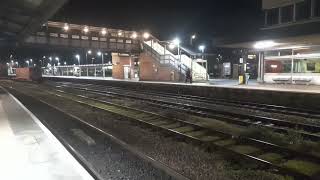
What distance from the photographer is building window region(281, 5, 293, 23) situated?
38884 mm

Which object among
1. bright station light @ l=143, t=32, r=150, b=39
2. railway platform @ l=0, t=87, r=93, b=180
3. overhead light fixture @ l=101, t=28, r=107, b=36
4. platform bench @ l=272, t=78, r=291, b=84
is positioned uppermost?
overhead light fixture @ l=101, t=28, r=107, b=36

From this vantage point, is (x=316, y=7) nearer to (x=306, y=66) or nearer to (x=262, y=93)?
(x=306, y=66)

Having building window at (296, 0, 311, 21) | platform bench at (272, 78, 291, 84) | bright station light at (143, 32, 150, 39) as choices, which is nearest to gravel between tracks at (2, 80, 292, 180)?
platform bench at (272, 78, 291, 84)

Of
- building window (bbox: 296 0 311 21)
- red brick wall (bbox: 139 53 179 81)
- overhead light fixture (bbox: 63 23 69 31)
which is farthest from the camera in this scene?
overhead light fixture (bbox: 63 23 69 31)

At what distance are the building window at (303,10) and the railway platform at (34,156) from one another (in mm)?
31933

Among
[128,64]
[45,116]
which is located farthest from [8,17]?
[128,64]

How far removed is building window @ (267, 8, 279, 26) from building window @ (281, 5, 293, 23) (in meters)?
0.85

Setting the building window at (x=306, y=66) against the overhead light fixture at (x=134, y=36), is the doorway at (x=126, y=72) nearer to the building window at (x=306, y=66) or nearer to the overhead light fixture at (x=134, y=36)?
the overhead light fixture at (x=134, y=36)

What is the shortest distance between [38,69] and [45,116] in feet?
170

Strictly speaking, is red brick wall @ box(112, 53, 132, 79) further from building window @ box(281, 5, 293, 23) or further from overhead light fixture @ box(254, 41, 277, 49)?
overhead light fixture @ box(254, 41, 277, 49)

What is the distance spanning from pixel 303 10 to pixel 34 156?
115 ft

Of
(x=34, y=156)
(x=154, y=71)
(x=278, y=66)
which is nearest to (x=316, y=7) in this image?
(x=278, y=66)

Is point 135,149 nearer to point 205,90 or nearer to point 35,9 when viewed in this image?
point 35,9

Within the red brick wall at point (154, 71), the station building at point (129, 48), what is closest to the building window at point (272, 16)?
the station building at point (129, 48)
